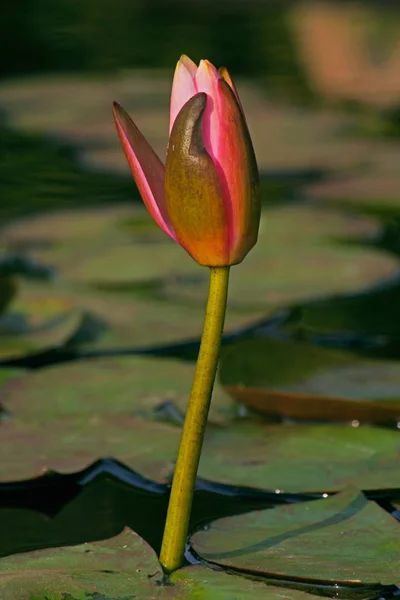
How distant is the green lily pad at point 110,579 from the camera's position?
30.9 inches

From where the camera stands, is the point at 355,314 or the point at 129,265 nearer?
the point at 355,314

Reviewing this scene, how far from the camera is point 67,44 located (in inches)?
176

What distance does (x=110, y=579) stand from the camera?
2.67ft

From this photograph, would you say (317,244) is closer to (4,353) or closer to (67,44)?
(4,353)

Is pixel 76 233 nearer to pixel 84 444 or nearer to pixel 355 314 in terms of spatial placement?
pixel 355 314

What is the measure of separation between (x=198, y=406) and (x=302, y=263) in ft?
3.72

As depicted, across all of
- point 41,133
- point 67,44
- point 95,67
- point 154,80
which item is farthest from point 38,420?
point 67,44

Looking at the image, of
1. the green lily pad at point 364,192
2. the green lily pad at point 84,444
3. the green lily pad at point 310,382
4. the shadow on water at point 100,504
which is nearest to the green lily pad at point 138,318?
the green lily pad at point 310,382

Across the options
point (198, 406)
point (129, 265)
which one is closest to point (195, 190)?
point (198, 406)

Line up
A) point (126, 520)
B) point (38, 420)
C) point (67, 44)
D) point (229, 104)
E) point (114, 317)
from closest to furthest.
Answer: point (229, 104) < point (126, 520) < point (38, 420) < point (114, 317) < point (67, 44)

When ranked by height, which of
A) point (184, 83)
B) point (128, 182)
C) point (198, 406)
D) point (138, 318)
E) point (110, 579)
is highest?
point (128, 182)

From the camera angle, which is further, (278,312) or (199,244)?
(278,312)

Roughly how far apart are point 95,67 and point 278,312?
270cm

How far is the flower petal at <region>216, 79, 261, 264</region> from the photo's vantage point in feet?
2.27
